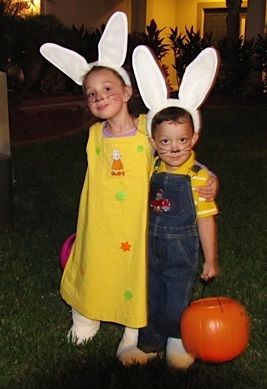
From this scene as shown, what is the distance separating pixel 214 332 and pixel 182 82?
1.11 meters

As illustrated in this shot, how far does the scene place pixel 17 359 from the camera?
320cm

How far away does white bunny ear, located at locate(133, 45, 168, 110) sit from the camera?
303 centimetres

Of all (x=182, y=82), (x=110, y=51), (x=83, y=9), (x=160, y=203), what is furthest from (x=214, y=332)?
(x=83, y=9)

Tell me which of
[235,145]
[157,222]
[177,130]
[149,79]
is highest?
[149,79]

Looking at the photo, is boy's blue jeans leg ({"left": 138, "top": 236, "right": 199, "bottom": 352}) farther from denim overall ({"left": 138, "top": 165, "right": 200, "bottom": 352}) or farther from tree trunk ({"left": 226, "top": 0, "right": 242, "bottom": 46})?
tree trunk ({"left": 226, "top": 0, "right": 242, "bottom": 46})

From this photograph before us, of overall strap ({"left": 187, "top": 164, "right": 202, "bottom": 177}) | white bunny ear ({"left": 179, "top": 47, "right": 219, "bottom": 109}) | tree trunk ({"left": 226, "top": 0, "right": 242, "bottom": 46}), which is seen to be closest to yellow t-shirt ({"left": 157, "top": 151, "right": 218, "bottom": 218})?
overall strap ({"left": 187, "top": 164, "right": 202, "bottom": 177})

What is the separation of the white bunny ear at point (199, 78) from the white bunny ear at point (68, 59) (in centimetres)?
50

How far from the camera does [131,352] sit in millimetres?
3221

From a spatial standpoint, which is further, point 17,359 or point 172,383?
point 17,359

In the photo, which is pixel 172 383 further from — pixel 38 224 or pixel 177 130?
pixel 38 224

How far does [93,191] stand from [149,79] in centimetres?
58

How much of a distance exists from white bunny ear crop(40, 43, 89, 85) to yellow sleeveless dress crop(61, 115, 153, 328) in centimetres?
29

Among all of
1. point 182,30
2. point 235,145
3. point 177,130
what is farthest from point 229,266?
point 182,30

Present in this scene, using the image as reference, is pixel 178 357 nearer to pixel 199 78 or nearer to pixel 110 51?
pixel 199 78
